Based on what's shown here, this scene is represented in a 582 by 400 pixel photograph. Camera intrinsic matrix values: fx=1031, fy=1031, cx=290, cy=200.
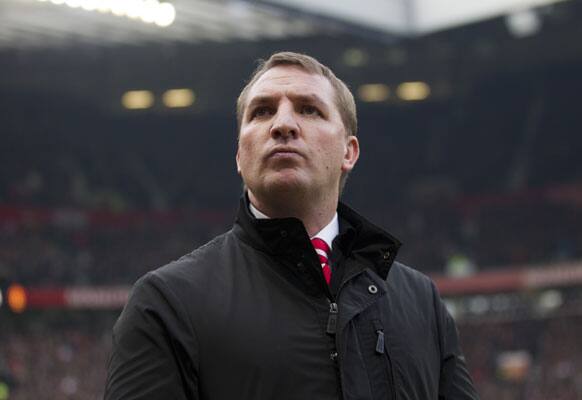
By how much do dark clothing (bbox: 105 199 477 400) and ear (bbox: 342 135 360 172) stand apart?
0.22m

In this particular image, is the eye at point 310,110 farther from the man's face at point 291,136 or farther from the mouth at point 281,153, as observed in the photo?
the mouth at point 281,153

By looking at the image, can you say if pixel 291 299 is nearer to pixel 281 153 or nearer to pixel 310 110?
pixel 281 153

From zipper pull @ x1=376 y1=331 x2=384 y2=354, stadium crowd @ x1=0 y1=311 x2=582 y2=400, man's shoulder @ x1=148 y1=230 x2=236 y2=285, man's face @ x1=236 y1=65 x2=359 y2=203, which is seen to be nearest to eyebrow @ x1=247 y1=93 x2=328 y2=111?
man's face @ x1=236 y1=65 x2=359 y2=203

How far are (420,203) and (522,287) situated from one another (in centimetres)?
686

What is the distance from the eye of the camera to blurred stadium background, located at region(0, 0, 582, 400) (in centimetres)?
2512

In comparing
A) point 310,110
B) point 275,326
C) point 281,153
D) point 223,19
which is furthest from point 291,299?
point 223,19

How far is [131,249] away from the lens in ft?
104

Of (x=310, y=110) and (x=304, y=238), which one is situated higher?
(x=310, y=110)

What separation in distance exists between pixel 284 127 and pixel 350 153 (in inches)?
12.9

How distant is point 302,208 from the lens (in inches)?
85.5

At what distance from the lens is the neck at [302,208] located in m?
2.15

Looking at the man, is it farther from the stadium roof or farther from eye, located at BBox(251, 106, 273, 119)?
the stadium roof

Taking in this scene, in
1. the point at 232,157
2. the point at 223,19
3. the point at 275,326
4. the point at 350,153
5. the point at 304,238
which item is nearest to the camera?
the point at 275,326

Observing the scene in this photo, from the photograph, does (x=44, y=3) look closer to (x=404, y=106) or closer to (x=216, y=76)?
(x=216, y=76)
